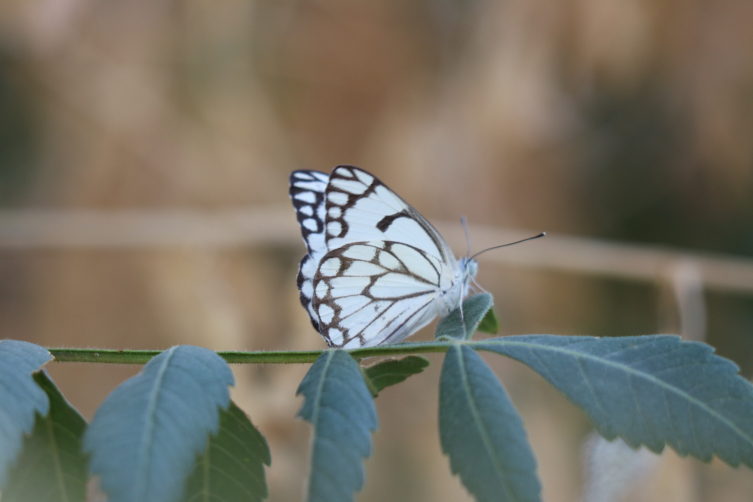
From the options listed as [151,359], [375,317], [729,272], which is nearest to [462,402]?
[151,359]

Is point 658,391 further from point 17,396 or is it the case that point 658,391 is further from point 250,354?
point 17,396

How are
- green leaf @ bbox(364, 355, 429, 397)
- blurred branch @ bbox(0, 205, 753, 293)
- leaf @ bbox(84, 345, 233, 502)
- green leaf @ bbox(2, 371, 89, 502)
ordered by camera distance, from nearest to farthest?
1. leaf @ bbox(84, 345, 233, 502)
2. green leaf @ bbox(2, 371, 89, 502)
3. green leaf @ bbox(364, 355, 429, 397)
4. blurred branch @ bbox(0, 205, 753, 293)

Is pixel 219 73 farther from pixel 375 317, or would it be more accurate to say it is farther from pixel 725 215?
pixel 725 215

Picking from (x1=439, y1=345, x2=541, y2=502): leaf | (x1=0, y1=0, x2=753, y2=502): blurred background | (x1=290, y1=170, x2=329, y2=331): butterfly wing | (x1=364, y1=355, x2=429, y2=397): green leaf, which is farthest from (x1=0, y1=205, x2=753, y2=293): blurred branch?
(x1=439, y1=345, x2=541, y2=502): leaf

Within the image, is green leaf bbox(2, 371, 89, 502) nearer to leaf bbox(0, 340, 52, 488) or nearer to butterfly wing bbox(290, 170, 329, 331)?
leaf bbox(0, 340, 52, 488)

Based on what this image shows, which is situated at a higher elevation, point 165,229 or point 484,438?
point 165,229

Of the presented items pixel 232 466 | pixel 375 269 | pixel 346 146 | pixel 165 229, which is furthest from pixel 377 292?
pixel 346 146
